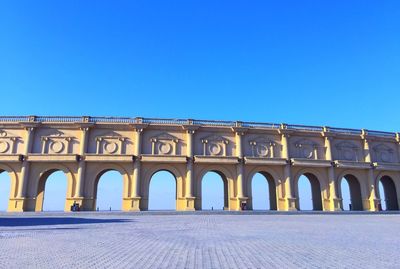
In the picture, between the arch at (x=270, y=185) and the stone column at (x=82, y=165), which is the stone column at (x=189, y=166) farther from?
the stone column at (x=82, y=165)

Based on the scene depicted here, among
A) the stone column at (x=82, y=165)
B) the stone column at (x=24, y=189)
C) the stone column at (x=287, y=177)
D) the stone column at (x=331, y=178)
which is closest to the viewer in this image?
the stone column at (x=24, y=189)

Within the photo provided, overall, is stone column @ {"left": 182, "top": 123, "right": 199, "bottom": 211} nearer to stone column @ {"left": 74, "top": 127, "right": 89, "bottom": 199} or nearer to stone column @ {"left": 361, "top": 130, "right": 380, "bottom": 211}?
stone column @ {"left": 74, "top": 127, "right": 89, "bottom": 199}

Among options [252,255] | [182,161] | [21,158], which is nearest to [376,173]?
[182,161]

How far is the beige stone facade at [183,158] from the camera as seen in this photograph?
94.3 ft

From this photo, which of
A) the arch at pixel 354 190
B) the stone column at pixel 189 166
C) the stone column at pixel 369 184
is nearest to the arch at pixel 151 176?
the stone column at pixel 189 166

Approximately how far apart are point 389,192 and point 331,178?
33.8 ft

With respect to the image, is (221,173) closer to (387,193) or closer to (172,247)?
(387,193)

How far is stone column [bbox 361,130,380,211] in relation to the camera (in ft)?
109

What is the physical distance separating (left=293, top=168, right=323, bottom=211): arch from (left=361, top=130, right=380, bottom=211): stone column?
5295mm

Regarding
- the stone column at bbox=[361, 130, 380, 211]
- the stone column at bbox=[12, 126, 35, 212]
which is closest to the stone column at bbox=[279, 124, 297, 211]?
the stone column at bbox=[361, 130, 380, 211]

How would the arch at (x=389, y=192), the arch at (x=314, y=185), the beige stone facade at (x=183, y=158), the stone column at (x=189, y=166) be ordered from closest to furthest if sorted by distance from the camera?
the beige stone facade at (x=183, y=158), the stone column at (x=189, y=166), the arch at (x=314, y=185), the arch at (x=389, y=192)

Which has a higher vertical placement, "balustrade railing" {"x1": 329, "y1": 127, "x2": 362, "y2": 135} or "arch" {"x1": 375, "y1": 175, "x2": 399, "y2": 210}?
"balustrade railing" {"x1": 329, "y1": 127, "x2": 362, "y2": 135}

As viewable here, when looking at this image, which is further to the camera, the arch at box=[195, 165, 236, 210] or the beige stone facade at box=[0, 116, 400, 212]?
the arch at box=[195, 165, 236, 210]

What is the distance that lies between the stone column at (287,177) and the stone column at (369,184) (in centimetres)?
945
